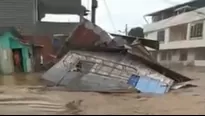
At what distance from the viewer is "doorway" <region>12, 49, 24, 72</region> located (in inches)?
998

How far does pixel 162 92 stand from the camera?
52.3 ft

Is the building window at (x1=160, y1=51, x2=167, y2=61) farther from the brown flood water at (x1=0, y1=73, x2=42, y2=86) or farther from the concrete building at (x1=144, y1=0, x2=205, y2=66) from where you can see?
the brown flood water at (x1=0, y1=73, x2=42, y2=86)

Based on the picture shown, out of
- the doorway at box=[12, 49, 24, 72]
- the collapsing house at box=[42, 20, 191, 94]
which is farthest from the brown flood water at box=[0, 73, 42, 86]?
the doorway at box=[12, 49, 24, 72]

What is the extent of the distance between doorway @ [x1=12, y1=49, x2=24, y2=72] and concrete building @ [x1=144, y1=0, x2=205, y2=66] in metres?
18.1

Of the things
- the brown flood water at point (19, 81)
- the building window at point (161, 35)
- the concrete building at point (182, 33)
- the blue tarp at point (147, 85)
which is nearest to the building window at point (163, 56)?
the concrete building at point (182, 33)

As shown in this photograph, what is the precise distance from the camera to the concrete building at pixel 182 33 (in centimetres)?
3666

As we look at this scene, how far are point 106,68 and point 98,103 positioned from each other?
489 centimetres

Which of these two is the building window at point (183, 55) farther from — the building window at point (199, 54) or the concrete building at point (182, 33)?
the building window at point (199, 54)

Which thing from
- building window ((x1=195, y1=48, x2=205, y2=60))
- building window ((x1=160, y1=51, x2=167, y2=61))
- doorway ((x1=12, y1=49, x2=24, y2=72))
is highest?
doorway ((x1=12, y1=49, x2=24, y2=72))

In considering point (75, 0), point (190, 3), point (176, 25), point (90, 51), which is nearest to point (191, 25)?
point (176, 25)

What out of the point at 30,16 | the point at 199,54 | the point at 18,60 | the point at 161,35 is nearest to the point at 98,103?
the point at 18,60

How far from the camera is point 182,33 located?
4269 cm

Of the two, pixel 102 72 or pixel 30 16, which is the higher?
pixel 30 16

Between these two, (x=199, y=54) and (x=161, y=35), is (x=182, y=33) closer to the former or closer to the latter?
(x=161, y=35)
